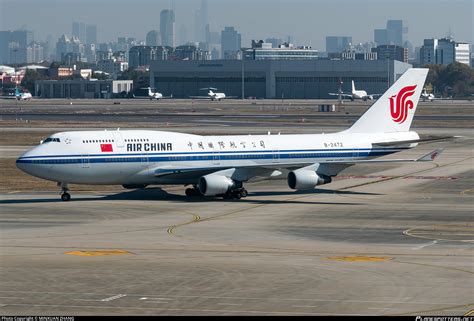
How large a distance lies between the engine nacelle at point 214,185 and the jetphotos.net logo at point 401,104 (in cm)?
1526

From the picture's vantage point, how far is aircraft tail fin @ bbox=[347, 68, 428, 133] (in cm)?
7294

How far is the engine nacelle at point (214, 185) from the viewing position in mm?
63875

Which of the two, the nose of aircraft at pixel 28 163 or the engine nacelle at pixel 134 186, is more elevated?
the nose of aircraft at pixel 28 163

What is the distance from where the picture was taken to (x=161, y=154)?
65.4 m

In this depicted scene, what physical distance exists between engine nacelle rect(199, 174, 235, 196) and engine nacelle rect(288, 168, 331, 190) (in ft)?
12.5

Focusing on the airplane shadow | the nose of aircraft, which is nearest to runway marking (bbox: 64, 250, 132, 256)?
the nose of aircraft

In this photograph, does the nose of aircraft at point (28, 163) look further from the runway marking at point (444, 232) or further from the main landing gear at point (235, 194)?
the runway marking at point (444, 232)

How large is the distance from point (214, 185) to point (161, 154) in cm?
415

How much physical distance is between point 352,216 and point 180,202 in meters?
12.2

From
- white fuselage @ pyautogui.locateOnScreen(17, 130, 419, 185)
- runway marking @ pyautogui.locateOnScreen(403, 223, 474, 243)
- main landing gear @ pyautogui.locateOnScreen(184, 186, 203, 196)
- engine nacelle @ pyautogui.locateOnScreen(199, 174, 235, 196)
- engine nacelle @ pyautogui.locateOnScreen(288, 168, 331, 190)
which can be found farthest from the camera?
main landing gear @ pyautogui.locateOnScreen(184, 186, 203, 196)

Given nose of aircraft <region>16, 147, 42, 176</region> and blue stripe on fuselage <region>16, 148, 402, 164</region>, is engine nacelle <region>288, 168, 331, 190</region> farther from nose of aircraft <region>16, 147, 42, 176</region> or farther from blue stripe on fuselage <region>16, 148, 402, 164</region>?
nose of aircraft <region>16, 147, 42, 176</region>

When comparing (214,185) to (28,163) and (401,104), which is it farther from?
(401,104)

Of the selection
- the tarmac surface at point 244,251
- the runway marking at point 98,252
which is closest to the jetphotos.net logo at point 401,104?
the tarmac surface at point 244,251

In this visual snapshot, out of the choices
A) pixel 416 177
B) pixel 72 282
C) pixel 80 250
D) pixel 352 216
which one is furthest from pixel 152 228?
pixel 416 177
